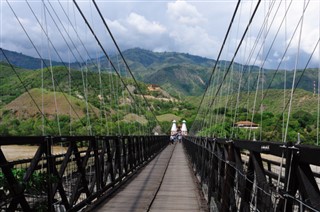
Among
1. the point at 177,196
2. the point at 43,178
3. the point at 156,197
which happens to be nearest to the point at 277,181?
the point at 43,178

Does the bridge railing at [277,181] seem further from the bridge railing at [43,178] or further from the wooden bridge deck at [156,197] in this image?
the wooden bridge deck at [156,197]

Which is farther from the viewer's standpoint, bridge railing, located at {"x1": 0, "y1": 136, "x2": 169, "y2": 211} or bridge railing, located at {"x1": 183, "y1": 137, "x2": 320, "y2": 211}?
bridge railing, located at {"x1": 0, "y1": 136, "x2": 169, "y2": 211}

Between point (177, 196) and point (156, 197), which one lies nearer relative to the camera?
point (156, 197)

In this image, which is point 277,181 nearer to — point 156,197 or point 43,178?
point 43,178

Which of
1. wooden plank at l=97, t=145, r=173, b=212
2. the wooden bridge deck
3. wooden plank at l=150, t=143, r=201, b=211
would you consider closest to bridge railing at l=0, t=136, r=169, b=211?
wooden plank at l=97, t=145, r=173, b=212

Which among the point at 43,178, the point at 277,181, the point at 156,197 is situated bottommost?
the point at 156,197

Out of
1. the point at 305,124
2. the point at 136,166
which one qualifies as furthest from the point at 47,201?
the point at 305,124

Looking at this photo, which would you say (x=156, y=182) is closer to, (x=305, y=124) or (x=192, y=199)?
(x=192, y=199)

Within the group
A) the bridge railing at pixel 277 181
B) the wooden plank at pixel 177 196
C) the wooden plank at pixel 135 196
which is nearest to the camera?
the bridge railing at pixel 277 181

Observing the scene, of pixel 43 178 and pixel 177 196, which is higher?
pixel 43 178

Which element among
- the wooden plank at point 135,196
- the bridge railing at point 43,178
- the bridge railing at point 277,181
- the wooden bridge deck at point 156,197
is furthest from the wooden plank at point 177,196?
the bridge railing at point 277,181

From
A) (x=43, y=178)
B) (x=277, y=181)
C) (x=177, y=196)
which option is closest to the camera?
(x=277, y=181)

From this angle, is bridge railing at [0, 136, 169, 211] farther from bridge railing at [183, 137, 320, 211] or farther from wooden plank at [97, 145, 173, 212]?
bridge railing at [183, 137, 320, 211]

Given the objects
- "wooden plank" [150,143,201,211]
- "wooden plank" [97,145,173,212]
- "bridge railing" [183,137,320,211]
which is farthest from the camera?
"wooden plank" [150,143,201,211]
